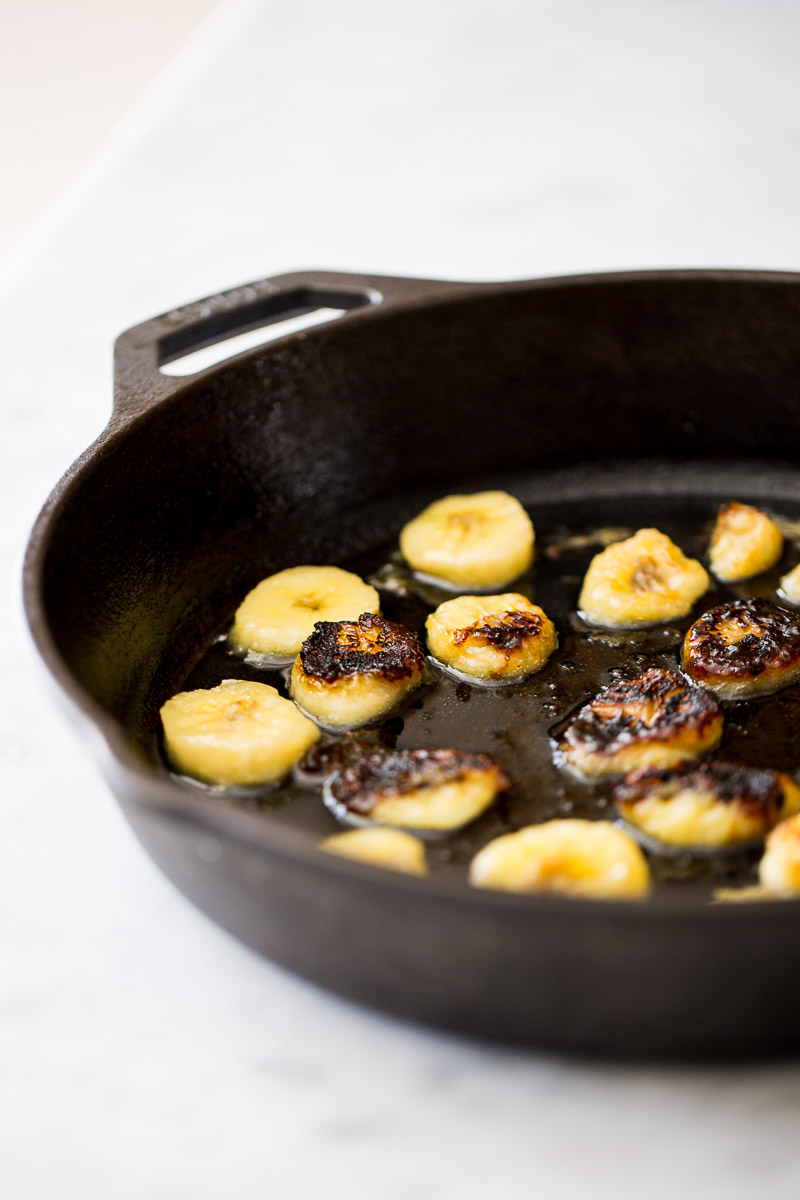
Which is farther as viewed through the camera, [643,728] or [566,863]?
[643,728]

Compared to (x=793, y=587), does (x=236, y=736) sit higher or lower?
higher

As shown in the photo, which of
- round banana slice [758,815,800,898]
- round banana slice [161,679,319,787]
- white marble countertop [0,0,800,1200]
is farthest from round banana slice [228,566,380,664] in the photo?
round banana slice [758,815,800,898]

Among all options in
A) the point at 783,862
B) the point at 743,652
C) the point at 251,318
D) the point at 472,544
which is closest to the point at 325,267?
the point at 251,318

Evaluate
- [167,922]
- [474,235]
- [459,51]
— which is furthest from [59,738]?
[459,51]

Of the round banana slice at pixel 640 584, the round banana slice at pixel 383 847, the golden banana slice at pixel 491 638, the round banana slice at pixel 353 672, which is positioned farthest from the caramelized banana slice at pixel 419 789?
the round banana slice at pixel 640 584

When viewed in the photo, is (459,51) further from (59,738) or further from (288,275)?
(59,738)

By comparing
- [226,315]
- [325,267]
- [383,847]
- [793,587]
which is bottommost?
[793,587]

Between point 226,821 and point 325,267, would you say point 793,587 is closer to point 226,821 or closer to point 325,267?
point 226,821
